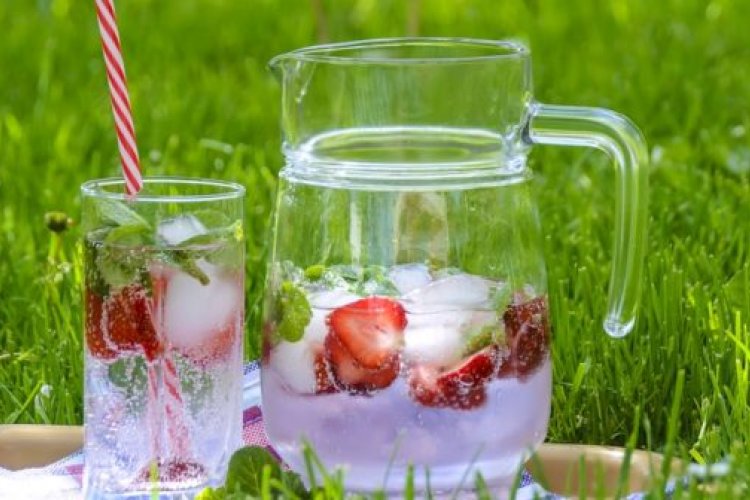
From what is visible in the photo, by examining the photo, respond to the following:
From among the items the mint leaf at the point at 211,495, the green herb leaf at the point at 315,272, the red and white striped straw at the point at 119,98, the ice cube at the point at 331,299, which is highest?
the red and white striped straw at the point at 119,98

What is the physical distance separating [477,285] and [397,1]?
2.80 m

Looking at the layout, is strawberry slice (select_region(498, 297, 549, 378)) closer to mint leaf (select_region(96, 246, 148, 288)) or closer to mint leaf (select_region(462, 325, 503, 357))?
mint leaf (select_region(462, 325, 503, 357))

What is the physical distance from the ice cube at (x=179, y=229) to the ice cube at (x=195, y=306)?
0.02 m

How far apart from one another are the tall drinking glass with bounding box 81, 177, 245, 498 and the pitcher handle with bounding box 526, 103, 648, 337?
242 millimetres

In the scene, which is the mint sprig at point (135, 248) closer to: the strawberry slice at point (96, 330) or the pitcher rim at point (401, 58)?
the strawberry slice at point (96, 330)

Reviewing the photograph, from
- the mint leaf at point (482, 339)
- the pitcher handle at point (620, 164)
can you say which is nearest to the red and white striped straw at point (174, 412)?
the mint leaf at point (482, 339)

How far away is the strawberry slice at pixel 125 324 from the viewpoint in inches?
46.4

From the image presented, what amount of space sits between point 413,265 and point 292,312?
0.32 feet

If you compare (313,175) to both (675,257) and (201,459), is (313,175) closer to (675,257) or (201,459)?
(201,459)

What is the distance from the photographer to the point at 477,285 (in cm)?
119

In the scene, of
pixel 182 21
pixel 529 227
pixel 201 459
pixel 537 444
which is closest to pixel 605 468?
pixel 537 444

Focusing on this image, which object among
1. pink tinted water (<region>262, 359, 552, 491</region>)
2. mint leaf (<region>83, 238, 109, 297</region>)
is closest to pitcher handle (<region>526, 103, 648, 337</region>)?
pink tinted water (<region>262, 359, 552, 491</region>)

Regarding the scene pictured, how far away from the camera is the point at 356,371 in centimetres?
116

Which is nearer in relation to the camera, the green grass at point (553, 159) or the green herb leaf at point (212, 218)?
the green herb leaf at point (212, 218)
